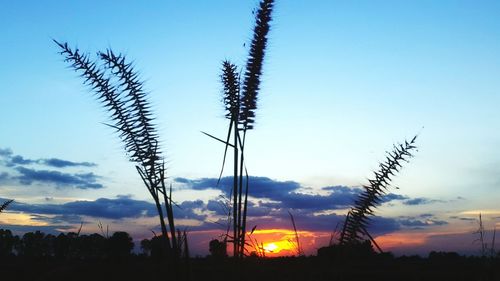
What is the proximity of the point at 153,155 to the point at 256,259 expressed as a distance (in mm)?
859

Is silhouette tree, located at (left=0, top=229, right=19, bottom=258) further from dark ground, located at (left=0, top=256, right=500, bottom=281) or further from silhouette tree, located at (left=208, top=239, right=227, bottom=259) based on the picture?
silhouette tree, located at (left=208, top=239, right=227, bottom=259)

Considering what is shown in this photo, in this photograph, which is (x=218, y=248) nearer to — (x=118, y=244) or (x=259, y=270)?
(x=259, y=270)

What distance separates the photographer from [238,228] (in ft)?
8.43

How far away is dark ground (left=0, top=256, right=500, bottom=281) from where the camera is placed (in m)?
2.49

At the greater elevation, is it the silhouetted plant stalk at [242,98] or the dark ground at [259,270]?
the silhouetted plant stalk at [242,98]

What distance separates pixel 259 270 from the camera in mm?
2857

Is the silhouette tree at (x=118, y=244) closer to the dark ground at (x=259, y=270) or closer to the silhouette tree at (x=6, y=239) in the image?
the dark ground at (x=259, y=270)

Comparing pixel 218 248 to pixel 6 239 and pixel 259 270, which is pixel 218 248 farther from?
pixel 6 239

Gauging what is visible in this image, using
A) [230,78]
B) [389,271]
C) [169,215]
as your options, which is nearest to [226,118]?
[230,78]

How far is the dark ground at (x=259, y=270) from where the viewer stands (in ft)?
Result: 8.17

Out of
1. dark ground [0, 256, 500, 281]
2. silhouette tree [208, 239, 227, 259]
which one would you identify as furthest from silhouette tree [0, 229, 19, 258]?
silhouette tree [208, 239, 227, 259]

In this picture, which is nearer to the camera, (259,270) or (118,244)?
(259,270)

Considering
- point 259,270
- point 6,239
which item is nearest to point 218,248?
point 259,270

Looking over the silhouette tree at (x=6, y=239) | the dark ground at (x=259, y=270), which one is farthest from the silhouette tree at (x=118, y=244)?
the silhouette tree at (x=6, y=239)
